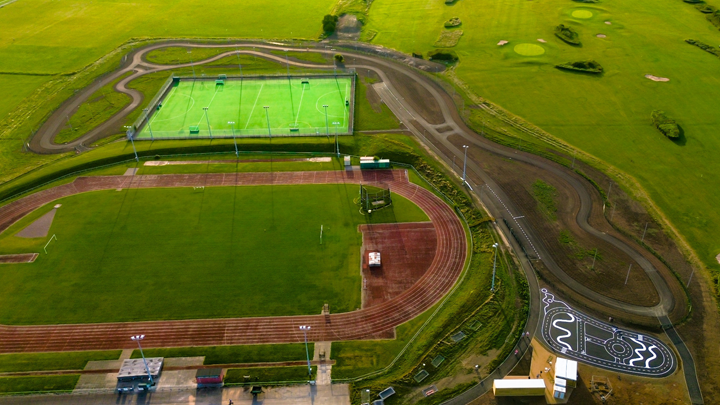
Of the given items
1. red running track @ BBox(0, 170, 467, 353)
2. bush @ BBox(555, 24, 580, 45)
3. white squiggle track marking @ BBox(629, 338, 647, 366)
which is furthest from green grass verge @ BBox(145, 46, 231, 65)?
white squiggle track marking @ BBox(629, 338, 647, 366)

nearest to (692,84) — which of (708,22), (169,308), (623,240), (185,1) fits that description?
(708,22)

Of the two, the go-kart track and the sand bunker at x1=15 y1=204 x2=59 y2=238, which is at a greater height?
the sand bunker at x1=15 y1=204 x2=59 y2=238

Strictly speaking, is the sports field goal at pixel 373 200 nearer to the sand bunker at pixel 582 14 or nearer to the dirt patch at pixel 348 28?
the dirt patch at pixel 348 28

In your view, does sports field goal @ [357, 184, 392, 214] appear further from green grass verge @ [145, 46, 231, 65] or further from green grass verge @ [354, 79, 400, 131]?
green grass verge @ [145, 46, 231, 65]

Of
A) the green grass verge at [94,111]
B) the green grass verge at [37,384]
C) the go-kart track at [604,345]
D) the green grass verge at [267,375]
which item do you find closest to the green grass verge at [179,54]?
the green grass verge at [94,111]

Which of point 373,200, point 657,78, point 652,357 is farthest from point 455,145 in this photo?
point 657,78

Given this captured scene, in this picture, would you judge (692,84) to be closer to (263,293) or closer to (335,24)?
Answer: (335,24)

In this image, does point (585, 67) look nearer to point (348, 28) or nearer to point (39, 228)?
point (348, 28)
